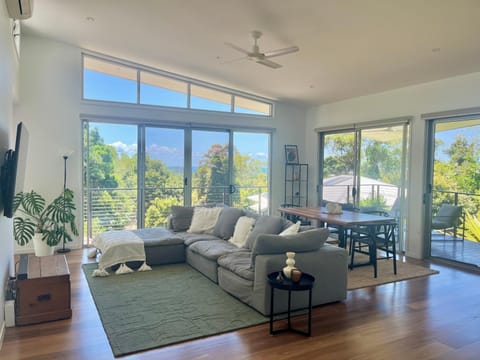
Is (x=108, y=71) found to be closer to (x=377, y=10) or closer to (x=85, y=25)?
(x=85, y=25)

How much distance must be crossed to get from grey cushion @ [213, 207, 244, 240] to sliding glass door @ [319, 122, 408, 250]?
2108 millimetres

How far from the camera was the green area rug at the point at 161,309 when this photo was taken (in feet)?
9.53

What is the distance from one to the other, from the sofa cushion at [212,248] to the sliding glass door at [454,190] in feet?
10.6

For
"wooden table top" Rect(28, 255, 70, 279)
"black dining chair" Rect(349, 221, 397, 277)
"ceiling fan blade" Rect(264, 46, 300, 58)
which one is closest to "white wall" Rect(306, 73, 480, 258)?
"black dining chair" Rect(349, 221, 397, 277)

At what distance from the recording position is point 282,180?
312 inches

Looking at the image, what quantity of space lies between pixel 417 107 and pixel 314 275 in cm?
359

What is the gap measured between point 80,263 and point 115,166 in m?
1.89

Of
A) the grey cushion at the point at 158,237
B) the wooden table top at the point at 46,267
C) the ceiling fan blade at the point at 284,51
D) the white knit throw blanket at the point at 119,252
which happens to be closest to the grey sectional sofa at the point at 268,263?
the grey cushion at the point at 158,237

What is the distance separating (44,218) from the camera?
559cm

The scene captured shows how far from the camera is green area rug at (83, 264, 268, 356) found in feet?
9.53

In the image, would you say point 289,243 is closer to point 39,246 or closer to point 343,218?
point 343,218

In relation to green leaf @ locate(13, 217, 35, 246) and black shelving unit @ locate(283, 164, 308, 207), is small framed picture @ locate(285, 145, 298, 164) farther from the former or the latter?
green leaf @ locate(13, 217, 35, 246)

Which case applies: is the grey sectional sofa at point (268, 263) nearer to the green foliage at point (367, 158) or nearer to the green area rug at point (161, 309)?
the green area rug at point (161, 309)

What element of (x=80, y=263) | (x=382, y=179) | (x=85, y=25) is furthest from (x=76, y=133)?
(x=382, y=179)
